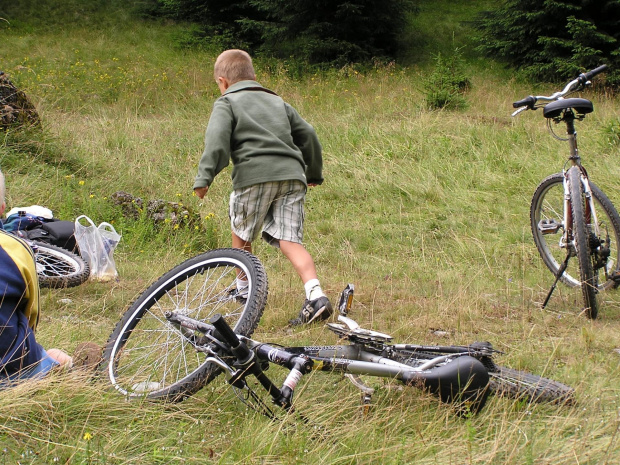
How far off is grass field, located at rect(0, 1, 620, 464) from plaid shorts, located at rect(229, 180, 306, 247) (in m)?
0.50

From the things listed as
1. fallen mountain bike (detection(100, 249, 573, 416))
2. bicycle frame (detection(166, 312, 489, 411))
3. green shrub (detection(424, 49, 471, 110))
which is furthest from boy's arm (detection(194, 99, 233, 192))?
green shrub (detection(424, 49, 471, 110))

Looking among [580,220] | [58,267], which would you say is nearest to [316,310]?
[580,220]

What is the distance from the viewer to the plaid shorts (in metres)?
4.10

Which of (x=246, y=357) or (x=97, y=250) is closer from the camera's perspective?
(x=246, y=357)

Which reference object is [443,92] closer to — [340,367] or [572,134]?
[572,134]

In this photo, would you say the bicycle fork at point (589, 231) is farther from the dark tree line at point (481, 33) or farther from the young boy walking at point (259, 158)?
the dark tree line at point (481, 33)

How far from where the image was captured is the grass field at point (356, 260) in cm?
227

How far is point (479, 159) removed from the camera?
789cm

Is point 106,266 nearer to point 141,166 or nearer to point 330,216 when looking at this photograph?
point 330,216

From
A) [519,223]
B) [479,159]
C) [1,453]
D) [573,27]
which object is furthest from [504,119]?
[1,453]

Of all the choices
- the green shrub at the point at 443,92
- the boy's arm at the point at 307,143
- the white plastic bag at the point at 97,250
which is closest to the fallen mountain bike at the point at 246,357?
the boy's arm at the point at 307,143

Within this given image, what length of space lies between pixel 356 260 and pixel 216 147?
2.05m

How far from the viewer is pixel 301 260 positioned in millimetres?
3980

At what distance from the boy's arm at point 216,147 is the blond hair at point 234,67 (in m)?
0.28
